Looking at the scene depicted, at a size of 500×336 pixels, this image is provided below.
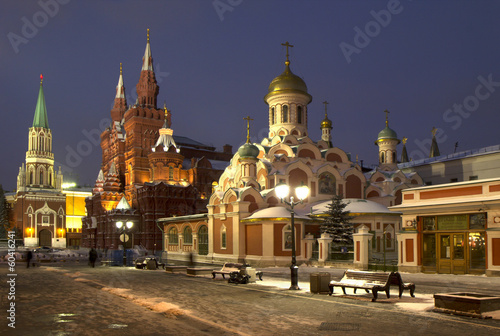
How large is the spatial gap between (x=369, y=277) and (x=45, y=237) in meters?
89.4

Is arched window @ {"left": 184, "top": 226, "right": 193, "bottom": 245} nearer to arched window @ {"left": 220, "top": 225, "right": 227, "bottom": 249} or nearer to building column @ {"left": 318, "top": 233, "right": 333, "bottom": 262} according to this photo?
arched window @ {"left": 220, "top": 225, "right": 227, "bottom": 249}

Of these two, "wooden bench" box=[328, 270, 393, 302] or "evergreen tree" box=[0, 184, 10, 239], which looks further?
"evergreen tree" box=[0, 184, 10, 239]

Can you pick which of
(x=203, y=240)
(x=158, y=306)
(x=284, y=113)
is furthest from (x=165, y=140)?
(x=158, y=306)

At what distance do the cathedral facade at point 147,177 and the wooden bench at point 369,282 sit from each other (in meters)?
45.9

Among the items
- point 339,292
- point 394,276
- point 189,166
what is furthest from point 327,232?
point 189,166

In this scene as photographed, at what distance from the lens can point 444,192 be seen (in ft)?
71.7

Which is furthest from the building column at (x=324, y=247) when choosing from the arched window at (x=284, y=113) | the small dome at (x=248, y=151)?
the arched window at (x=284, y=113)

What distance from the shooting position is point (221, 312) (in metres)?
11.6

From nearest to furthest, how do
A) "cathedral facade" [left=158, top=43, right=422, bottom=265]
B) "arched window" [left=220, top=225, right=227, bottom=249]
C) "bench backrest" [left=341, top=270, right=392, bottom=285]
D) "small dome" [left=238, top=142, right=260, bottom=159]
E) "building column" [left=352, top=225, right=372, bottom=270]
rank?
"bench backrest" [left=341, top=270, right=392, bottom=285], "building column" [left=352, top=225, right=372, bottom=270], "cathedral facade" [left=158, top=43, right=422, bottom=265], "arched window" [left=220, top=225, right=227, bottom=249], "small dome" [left=238, top=142, right=260, bottom=159]

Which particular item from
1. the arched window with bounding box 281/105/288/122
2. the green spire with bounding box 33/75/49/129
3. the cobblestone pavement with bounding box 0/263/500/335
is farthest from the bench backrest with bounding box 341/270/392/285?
the green spire with bounding box 33/75/49/129

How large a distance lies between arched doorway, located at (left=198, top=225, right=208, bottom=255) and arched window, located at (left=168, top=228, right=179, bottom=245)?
247 inches

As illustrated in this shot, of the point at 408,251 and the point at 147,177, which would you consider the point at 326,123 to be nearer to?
the point at 408,251

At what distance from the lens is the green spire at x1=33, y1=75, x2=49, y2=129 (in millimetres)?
95500

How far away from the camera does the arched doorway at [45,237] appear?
301 ft
